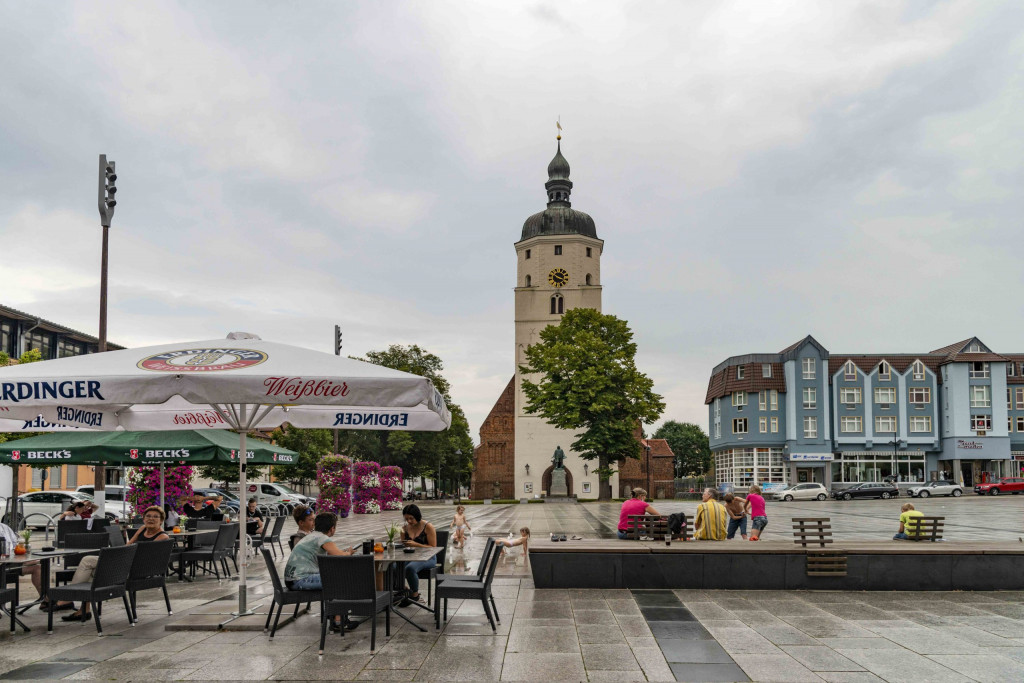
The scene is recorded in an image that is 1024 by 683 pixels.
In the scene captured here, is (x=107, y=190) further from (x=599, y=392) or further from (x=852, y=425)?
(x=852, y=425)

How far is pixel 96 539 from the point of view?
11.4 m

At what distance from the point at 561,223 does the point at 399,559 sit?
6136 centimetres

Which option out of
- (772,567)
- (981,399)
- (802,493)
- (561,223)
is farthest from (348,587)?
(981,399)

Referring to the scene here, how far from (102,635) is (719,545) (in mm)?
7772

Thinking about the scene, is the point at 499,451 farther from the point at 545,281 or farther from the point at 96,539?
the point at 96,539

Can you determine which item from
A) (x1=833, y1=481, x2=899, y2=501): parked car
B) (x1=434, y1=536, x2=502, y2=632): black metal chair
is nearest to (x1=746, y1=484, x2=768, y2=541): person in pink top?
(x1=434, y1=536, x2=502, y2=632): black metal chair

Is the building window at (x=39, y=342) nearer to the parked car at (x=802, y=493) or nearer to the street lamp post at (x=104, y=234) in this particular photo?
the street lamp post at (x=104, y=234)

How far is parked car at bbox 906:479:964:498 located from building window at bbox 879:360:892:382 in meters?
13.6

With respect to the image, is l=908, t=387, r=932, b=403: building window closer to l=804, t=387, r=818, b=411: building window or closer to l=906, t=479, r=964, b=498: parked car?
l=804, t=387, r=818, b=411: building window

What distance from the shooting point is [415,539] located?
33.5 feet

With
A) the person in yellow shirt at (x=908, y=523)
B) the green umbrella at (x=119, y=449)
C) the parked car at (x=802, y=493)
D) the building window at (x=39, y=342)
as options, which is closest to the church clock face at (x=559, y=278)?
the parked car at (x=802, y=493)

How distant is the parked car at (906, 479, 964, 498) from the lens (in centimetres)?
5366

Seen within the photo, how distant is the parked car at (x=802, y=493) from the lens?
53.2 meters

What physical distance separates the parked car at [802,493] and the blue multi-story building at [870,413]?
1185 cm
